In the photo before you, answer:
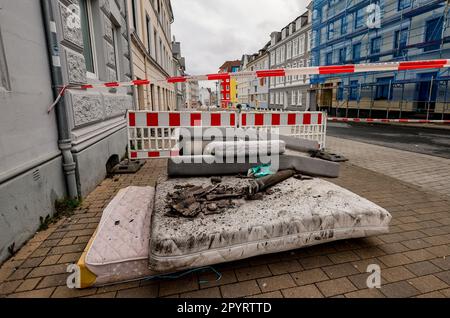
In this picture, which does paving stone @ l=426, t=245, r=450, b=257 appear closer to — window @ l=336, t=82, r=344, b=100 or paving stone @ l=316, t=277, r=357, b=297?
paving stone @ l=316, t=277, r=357, b=297

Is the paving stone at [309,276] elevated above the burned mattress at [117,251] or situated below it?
below

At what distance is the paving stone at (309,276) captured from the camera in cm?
207

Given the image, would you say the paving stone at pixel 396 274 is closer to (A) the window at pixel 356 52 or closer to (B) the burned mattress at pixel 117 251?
(B) the burned mattress at pixel 117 251

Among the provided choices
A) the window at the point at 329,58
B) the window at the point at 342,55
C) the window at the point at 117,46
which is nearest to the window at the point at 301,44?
the window at the point at 329,58

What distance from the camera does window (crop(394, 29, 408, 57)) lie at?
1672 cm

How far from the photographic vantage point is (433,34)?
14945mm

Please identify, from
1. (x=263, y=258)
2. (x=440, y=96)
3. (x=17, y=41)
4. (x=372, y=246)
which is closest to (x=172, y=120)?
(x=17, y=41)

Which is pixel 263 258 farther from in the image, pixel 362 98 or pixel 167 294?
pixel 362 98

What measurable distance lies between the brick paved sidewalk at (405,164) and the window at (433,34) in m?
10.8

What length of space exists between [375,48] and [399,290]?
22659mm

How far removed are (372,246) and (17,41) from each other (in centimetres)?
406

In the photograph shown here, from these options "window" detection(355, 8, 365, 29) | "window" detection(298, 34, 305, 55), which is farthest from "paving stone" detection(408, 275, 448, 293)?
"window" detection(298, 34, 305, 55)

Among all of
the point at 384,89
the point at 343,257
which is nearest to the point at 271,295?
the point at 343,257

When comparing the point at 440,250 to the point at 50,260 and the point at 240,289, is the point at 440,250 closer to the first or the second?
the point at 240,289
